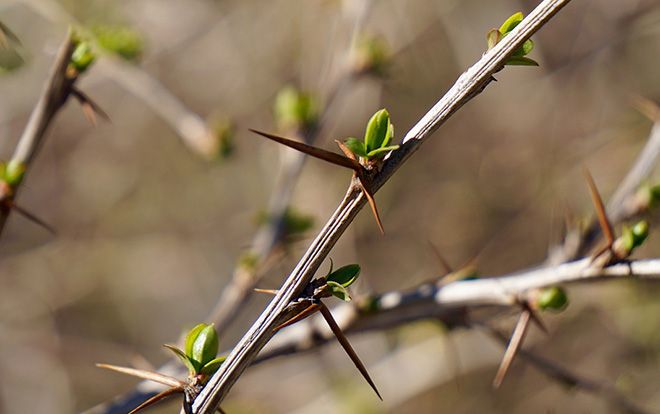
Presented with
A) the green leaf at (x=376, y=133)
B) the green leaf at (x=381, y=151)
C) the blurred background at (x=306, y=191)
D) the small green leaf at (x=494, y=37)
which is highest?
the small green leaf at (x=494, y=37)

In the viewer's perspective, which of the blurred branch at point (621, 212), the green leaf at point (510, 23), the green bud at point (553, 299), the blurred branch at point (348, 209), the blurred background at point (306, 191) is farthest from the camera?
the blurred background at point (306, 191)

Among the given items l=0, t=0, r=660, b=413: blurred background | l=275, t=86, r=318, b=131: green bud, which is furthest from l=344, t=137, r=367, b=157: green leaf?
l=0, t=0, r=660, b=413: blurred background

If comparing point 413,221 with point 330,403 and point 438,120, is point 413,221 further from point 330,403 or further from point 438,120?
point 438,120

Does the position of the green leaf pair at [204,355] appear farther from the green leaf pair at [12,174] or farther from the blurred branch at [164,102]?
the blurred branch at [164,102]

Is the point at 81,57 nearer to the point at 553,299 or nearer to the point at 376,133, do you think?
the point at 376,133

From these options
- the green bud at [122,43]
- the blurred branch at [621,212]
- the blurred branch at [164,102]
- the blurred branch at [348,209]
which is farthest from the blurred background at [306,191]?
the blurred branch at [348,209]

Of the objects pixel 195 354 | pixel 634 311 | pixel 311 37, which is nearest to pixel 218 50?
pixel 311 37

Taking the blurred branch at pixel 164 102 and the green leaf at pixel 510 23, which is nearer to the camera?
the green leaf at pixel 510 23
